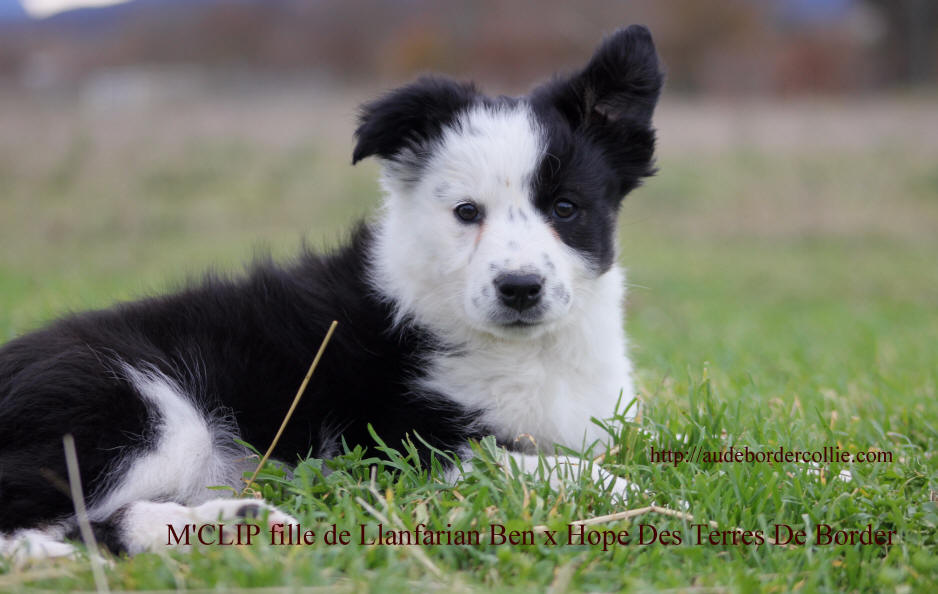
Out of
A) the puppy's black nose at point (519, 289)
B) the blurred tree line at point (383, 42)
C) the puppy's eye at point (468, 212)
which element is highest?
A: the blurred tree line at point (383, 42)

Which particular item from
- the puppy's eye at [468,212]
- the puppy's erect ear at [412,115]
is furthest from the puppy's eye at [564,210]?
the puppy's erect ear at [412,115]

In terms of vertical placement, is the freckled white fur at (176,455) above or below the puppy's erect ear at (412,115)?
below

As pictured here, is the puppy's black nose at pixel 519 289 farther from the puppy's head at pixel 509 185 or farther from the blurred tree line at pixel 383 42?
the blurred tree line at pixel 383 42

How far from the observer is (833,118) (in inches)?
704

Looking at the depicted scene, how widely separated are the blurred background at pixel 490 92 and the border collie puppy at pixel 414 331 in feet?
1.24

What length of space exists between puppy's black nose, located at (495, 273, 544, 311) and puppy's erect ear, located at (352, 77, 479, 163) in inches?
30.1

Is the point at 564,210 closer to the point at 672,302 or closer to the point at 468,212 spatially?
the point at 468,212

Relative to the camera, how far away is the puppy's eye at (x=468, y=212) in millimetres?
3029

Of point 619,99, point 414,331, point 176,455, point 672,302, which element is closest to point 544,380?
point 414,331

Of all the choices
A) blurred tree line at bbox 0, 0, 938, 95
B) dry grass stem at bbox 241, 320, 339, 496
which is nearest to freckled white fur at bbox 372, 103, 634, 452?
dry grass stem at bbox 241, 320, 339, 496

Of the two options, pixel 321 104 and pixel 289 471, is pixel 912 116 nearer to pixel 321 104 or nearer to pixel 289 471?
pixel 321 104

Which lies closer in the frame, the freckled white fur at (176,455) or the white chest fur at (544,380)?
the freckled white fur at (176,455)

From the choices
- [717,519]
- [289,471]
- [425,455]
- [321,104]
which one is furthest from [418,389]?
[321,104]

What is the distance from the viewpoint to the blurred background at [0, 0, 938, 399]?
26.3 ft
